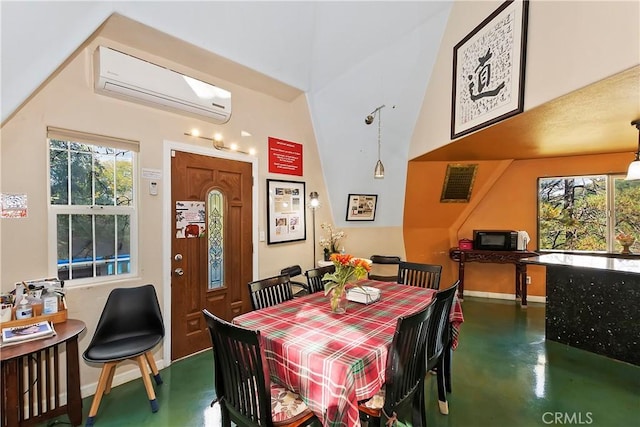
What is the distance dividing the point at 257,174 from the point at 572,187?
15.5 ft

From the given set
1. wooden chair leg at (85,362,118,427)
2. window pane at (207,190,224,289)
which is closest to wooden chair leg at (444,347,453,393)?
window pane at (207,190,224,289)

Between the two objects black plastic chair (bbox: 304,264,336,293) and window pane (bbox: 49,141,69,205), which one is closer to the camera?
window pane (bbox: 49,141,69,205)

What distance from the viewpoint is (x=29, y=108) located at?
2.16 meters

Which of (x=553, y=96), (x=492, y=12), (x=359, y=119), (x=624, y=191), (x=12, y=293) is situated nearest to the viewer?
(x=553, y=96)

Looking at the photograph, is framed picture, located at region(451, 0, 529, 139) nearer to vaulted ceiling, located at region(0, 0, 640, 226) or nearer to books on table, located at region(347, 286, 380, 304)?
vaulted ceiling, located at region(0, 0, 640, 226)

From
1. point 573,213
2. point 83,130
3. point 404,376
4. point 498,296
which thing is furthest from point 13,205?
point 573,213

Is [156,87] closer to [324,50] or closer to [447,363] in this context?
[324,50]

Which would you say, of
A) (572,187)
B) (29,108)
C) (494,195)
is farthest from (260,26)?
(572,187)

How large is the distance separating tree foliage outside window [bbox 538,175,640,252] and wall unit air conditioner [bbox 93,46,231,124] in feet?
16.2

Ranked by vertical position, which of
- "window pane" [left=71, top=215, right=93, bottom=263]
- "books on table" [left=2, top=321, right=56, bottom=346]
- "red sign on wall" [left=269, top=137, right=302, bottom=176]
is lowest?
"books on table" [left=2, top=321, right=56, bottom=346]

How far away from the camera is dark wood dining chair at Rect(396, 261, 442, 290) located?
9.83 feet

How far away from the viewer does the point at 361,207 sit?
4.72 m

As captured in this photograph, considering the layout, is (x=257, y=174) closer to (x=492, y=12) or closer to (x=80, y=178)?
(x=80, y=178)

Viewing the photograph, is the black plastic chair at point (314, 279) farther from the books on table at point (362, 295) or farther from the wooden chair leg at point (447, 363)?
the wooden chair leg at point (447, 363)
